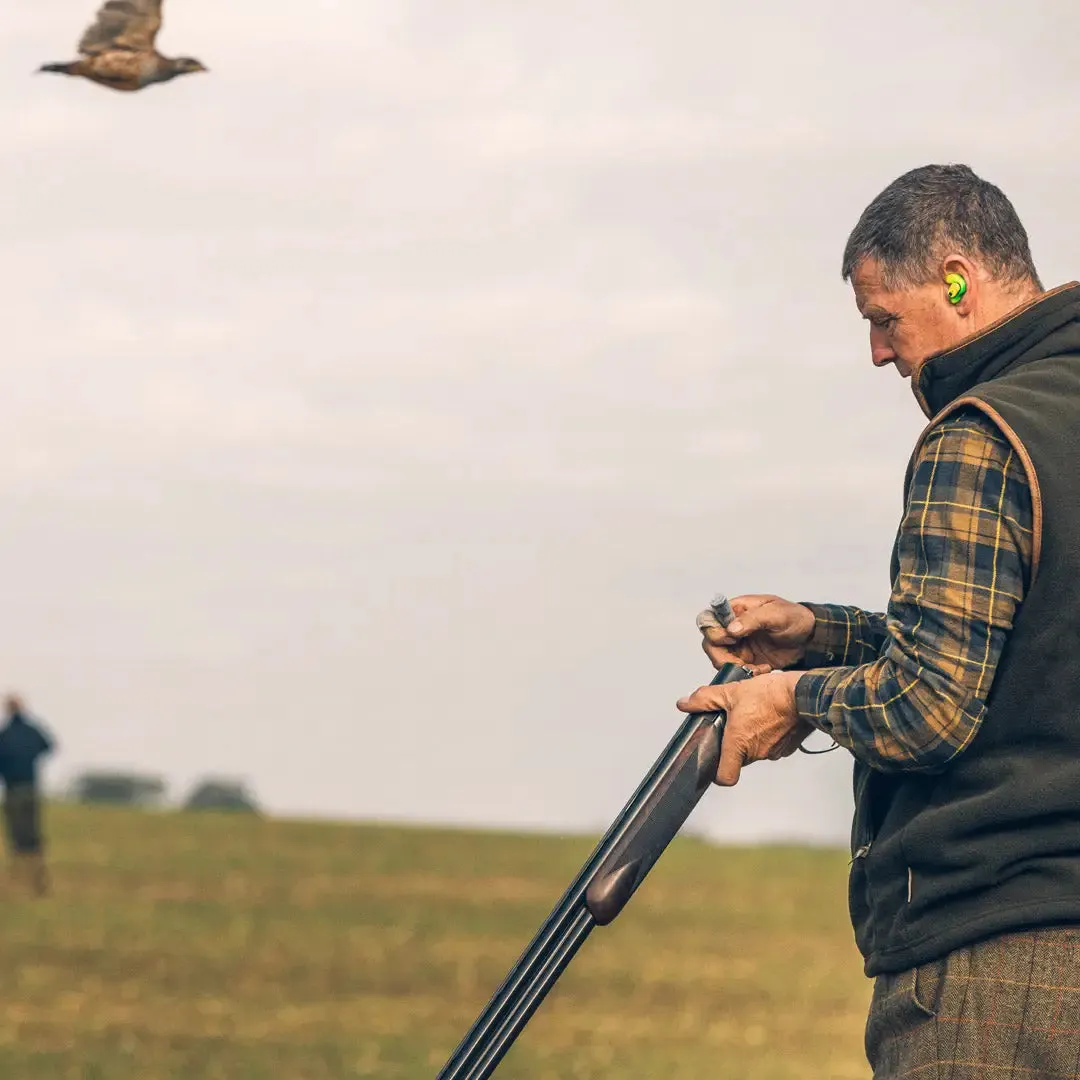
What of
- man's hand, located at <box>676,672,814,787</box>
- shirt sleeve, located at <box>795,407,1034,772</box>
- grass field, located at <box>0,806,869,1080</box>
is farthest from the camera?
grass field, located at <box>0,806,869,1080</box>

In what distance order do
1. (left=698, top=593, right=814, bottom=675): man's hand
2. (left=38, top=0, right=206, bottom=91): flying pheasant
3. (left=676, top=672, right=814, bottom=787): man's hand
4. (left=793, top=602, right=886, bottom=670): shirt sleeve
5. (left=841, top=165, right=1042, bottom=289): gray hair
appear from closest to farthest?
1. (left=841, top=165, right=1042, bottom=289): gray hair
2. (left=676, top=672, right=814, bottom=787): man's hand
3. (left=698, top=593, right=814, bottom=675): man's hand
4. (left=793, top=602, right=886, bottom=670): shirt sleeve
5. (left=38, top=0, right=206, bottom=91): flying pheasant

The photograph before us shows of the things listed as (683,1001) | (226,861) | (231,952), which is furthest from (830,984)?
(226,861)

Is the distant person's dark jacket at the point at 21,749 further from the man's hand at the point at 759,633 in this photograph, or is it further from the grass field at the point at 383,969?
the man's hand at the point at 759,633

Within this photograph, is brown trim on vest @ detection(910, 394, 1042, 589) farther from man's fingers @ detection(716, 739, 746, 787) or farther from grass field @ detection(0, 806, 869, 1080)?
grass field @ detection(0, 806, 869, 1080)

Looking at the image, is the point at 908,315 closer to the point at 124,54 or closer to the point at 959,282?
the point at 959,282

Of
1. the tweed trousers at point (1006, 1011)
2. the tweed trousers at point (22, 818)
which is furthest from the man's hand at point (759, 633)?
the tweed trousers at point (22, 818)

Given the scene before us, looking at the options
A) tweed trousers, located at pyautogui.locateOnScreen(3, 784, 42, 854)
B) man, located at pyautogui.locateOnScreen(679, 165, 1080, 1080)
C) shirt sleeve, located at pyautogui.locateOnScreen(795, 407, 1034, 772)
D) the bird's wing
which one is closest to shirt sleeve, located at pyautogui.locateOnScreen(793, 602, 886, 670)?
man, located at pyautogui.locateOnScreen(679, 165, 1080, 1080)

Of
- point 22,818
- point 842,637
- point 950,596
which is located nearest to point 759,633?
Answer: point 842,637

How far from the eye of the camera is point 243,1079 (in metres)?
12.9

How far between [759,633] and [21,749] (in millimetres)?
23515

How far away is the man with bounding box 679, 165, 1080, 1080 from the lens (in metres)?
3.92

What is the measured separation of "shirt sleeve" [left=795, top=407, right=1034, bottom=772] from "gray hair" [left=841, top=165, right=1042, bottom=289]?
35 centimetres

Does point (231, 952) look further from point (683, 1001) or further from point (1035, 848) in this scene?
point (1035, 848)

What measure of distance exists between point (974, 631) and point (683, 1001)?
15.2m
